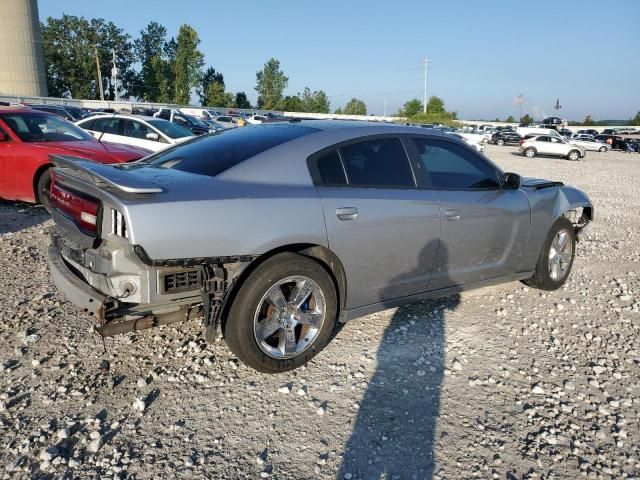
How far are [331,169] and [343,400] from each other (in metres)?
1.50

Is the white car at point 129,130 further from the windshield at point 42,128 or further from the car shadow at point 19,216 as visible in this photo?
the car shadow at point 19,216

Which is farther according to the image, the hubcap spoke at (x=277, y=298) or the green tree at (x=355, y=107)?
the green tree at (x=355, y=107)

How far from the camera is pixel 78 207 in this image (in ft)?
10.0

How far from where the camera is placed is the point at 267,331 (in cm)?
320

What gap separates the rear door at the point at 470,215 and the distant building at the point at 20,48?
65699mm

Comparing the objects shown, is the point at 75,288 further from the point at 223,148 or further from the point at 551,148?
the point at 551,148

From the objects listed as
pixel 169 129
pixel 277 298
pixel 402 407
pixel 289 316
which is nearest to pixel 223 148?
pixel 277 298

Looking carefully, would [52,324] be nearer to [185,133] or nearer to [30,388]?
[30,388]

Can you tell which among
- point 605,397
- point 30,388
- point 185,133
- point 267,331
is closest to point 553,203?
point 605,397

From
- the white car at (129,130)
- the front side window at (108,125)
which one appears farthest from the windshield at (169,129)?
the front side window at (108,125)

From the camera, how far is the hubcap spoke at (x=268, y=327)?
3174 mm

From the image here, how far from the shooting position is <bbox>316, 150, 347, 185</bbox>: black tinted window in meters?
3.37

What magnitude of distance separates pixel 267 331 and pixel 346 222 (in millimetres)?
872

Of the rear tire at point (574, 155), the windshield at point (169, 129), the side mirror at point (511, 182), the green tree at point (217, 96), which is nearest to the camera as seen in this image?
the side mirror at point (511, 182)
